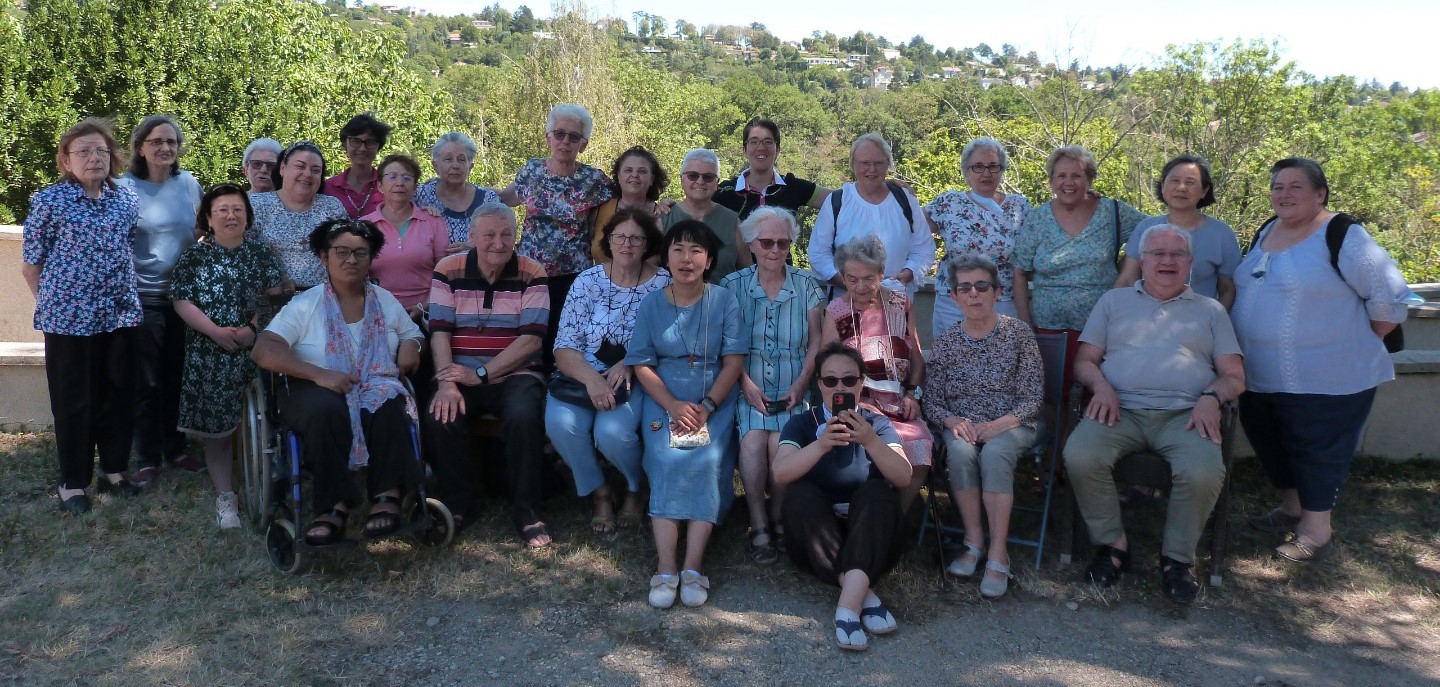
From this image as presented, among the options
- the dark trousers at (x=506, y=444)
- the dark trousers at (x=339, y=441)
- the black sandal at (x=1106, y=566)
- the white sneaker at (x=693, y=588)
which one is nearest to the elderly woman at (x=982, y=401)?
the black sandal at (x=1106, y=566)

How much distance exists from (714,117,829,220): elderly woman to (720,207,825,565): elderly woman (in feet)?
2.27

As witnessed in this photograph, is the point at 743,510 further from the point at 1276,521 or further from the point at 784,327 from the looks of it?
the point at 1276,521

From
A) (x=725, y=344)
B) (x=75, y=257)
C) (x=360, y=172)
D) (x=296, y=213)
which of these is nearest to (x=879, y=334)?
(x=725, y=344)

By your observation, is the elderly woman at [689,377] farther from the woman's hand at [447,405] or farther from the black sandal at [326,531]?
the black sandal at [326,531]

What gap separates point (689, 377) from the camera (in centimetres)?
427

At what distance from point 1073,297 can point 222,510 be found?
4.01 meters

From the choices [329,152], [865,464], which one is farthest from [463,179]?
[329,152]

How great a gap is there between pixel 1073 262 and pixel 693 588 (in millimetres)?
2322

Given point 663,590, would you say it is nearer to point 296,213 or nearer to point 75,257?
point 296,213

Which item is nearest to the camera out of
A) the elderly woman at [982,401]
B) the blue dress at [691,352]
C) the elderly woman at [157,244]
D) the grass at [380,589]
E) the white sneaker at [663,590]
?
the grass at [380,589]

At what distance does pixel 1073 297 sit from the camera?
4.61m

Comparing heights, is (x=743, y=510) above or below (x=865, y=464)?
below

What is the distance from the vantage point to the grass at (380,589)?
11.1 ft

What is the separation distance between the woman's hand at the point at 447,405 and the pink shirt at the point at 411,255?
2.27ft
